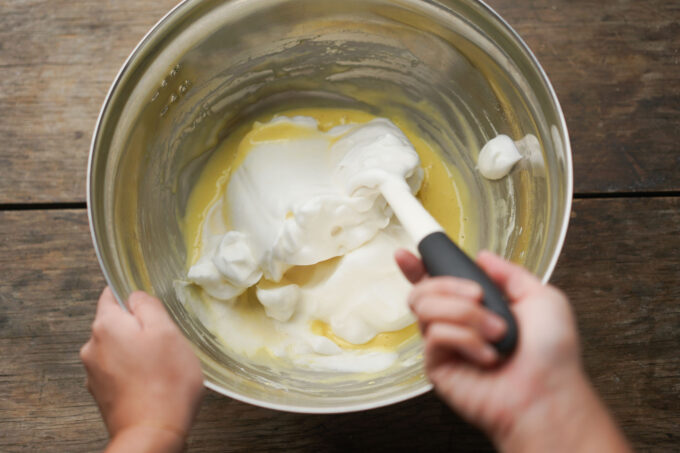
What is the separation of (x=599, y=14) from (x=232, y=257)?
988 mm

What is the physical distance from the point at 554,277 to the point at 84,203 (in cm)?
102

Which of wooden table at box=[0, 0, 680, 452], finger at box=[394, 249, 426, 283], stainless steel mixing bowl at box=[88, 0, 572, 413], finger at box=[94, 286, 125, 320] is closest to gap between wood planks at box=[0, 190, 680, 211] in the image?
wooden table at box=[0, 0, 680, 452]

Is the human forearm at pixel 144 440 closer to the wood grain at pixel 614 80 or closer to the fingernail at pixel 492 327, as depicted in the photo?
the fingernail at pixel 492 327

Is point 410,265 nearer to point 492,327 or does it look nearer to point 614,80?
point 492,327

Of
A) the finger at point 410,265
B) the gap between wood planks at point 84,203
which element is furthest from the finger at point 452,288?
the gap between wood planks at point 84,203

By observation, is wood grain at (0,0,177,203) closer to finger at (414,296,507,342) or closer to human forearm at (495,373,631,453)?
finger at (414,296,507,342)

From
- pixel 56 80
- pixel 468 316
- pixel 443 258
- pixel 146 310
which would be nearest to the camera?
pixel 468 316

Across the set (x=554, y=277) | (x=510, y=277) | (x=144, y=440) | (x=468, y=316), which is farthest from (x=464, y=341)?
(x=554, y=277)

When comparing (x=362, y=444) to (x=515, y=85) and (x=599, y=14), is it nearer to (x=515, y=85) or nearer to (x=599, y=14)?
(x=515, y=85)

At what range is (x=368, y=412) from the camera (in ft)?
3.28

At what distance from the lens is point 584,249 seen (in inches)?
42.3

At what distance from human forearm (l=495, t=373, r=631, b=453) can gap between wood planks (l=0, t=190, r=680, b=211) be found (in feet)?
1.92

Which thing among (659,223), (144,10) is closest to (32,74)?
(144,10)

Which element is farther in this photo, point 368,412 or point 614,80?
point 614,80
